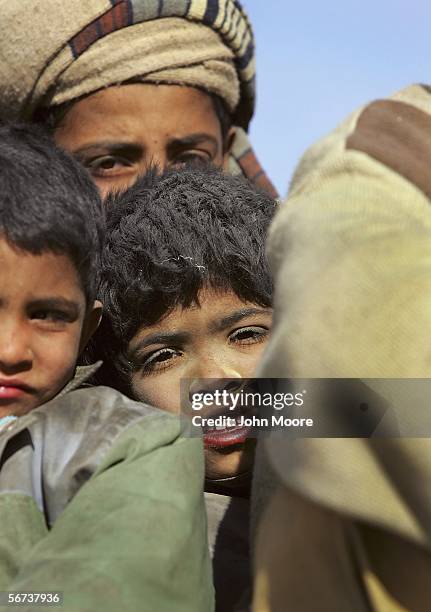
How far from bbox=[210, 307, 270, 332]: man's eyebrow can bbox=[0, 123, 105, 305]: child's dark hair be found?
34cm

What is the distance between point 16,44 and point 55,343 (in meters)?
1.97

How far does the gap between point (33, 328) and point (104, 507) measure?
55cm

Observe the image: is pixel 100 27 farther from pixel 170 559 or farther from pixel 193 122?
pixel 170 559

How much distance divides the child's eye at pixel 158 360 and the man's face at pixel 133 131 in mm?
1149

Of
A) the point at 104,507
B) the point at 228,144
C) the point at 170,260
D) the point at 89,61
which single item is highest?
the point at 89,61

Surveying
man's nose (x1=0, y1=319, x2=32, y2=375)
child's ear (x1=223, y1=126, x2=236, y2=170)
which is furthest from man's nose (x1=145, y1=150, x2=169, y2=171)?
man's nose (x1=0, y1=319, x2=32, y2=375)

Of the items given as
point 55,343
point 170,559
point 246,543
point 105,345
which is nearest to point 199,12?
point 105,345

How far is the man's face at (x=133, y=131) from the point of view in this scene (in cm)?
346

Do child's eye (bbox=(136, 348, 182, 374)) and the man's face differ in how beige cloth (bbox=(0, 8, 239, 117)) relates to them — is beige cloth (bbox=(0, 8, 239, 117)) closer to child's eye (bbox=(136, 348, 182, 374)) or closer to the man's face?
the man's face

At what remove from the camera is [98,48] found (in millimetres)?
3580

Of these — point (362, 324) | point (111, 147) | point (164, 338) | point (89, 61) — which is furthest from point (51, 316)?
point (89, 61)

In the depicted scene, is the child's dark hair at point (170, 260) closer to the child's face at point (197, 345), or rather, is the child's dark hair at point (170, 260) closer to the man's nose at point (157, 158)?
the child's face at point (197, 345)

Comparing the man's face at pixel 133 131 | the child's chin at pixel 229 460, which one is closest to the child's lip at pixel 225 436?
the child's chin at pixel 229 460

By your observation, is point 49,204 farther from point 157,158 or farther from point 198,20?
point 198,20
